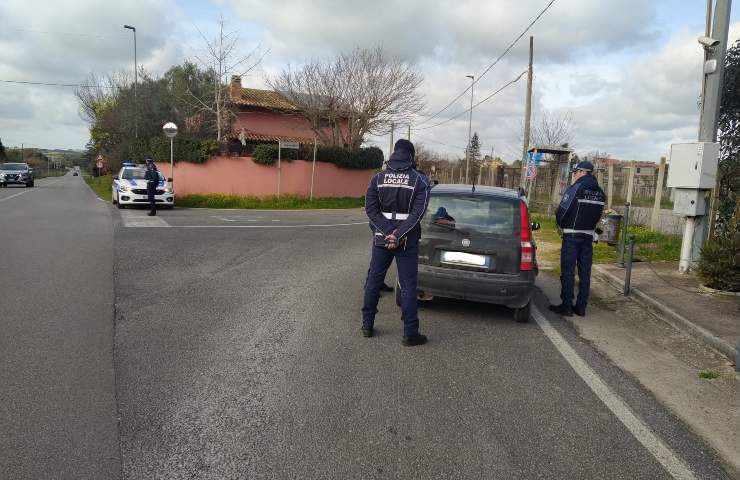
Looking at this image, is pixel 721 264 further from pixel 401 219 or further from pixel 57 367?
pixel 57 367

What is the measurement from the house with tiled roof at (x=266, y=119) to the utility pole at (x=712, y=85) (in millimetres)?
24952

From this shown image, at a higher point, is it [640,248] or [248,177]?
[248,177]

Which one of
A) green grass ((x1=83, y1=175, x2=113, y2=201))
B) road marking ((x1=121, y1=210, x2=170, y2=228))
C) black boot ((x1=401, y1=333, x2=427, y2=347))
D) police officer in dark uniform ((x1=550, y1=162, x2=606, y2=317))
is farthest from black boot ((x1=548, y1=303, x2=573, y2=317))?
green grass ((x1=83, y1=175, x2=113, y2=201))

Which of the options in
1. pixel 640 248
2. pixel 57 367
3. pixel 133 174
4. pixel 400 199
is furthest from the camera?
pixel 133 174

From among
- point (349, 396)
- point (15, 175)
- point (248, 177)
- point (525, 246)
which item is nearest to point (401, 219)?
point (525, 246)

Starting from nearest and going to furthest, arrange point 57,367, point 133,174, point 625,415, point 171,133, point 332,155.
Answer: point 625,415, point 57,367, point 133,174, point 171,133, point 332,155

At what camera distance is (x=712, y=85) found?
29.1 ft

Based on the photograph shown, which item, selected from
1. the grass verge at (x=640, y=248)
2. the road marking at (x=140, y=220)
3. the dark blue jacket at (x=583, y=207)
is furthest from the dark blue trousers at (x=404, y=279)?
the road marking at (x=140, y=220)

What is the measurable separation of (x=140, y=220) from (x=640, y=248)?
12185 millimetres

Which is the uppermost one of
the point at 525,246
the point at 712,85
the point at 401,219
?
the point at 712,85

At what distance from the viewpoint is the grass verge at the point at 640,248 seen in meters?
11.4

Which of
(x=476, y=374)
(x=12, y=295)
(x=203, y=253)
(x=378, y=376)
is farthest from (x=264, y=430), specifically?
(x=203, y=253)

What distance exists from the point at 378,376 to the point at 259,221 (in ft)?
42.2

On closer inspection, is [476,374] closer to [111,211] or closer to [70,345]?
[70,345]
